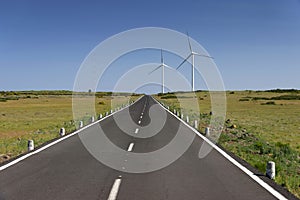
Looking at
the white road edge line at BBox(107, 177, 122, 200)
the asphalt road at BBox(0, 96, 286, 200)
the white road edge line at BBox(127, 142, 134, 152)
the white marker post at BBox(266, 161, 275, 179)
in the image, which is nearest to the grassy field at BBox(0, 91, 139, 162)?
the asphalt road at BBox(0, 96, 286, 200)

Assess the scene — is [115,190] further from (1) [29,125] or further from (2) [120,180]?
(1) [29,125]

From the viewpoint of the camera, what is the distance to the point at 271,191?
7559 millimetres

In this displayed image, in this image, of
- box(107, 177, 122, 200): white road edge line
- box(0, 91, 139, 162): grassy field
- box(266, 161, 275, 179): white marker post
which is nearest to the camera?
box(107, 177, 122, 200): white road edge line

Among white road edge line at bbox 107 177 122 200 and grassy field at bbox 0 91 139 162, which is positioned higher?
white road edge line at bbox 107 177 122 200

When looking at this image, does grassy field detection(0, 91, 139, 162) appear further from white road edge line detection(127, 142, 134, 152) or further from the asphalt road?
white road edge line detection(127, 142, 134, 152)

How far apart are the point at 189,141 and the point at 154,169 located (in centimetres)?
632

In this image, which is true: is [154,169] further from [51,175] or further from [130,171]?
[51,175]

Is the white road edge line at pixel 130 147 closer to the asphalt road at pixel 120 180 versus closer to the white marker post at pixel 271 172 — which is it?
the asphalt road at pixel 120 180

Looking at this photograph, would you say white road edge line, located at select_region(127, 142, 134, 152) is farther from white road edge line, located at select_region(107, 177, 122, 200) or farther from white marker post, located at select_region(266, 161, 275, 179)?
white marker post, located at select_region(266, 161, 275, 179)

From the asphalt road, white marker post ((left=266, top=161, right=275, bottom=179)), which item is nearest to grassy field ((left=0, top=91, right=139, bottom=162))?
the asphalt road

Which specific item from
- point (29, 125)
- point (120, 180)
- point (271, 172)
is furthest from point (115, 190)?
point (29, 125)

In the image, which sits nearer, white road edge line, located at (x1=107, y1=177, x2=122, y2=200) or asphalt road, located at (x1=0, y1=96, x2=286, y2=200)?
white road edge line, located at (x1=107, y1=177, x2=122, y2=200)

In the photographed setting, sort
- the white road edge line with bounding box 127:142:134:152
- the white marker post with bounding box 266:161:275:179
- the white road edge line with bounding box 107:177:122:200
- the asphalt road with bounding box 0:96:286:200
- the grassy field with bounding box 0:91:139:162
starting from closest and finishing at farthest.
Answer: the white road edge line with bounding box 107:177:122:200
the asphalt road with bounding box 0:96:286:200
the white marker post with bounding box 266:161:275:179
the white road edge line with bounding box 127:142:134:152
the grassy field with bounding box 0:91:139:162

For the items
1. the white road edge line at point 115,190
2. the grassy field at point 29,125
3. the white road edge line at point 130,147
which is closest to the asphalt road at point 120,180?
the white road edge line at point 115,190
